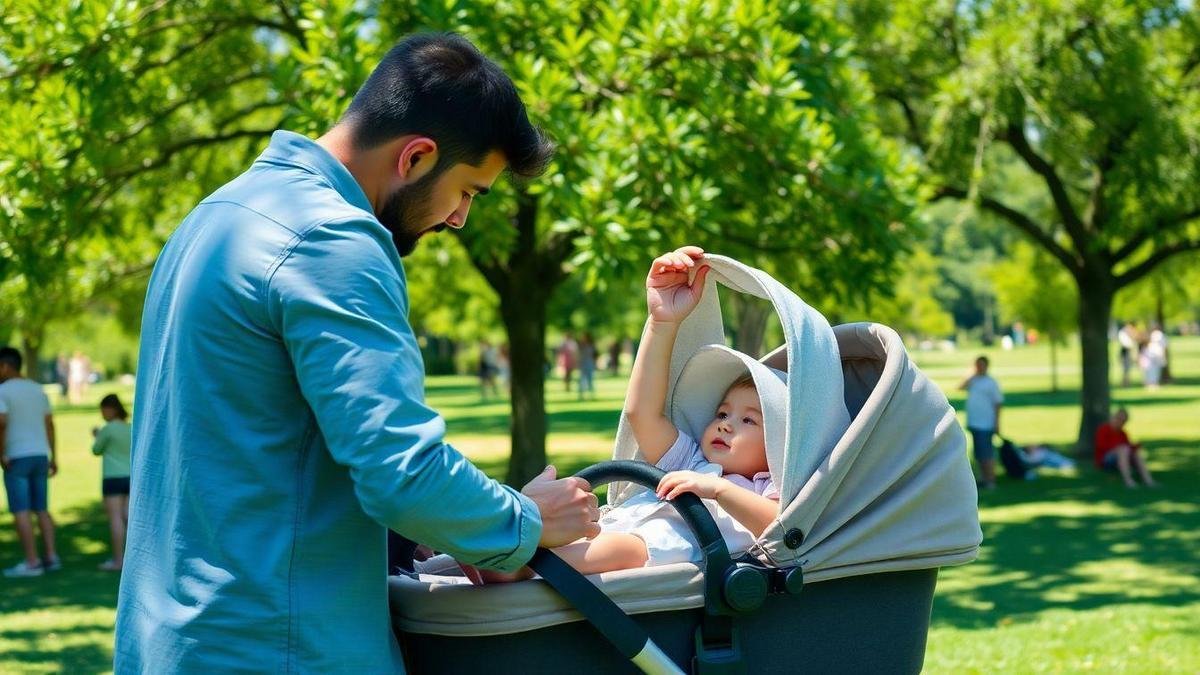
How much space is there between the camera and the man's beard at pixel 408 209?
7.79 ft

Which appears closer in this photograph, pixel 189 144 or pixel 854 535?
pixel 854 535

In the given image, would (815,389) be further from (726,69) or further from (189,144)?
(189,144)

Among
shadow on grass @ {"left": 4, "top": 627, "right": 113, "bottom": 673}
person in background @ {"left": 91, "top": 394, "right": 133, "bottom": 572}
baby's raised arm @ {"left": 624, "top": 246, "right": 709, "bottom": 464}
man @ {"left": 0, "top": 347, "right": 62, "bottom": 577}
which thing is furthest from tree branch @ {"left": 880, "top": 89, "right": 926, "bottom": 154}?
baby's raised arm @ {"left": 624, "top": 246, "right": 709, "bottom": 464}

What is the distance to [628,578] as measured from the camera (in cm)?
267

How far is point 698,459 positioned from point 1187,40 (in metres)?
16.5

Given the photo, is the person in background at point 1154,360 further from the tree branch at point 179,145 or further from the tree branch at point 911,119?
the tree branch at point 179,145

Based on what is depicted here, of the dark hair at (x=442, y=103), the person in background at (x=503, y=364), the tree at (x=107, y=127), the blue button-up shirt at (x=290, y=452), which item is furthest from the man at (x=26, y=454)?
the person in background at (x=503, y=364)

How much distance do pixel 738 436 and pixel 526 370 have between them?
10.8 meters

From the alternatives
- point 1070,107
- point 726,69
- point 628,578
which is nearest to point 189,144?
point 726,69

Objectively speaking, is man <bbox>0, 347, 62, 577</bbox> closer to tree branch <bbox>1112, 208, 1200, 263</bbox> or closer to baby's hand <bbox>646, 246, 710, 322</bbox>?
baby's hand <bbox>646, 246, 710, 322</bbox>

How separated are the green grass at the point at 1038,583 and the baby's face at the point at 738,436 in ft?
12.1

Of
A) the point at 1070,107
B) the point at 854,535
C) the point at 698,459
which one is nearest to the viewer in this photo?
the point at 854,535

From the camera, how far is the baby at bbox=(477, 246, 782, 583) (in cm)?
300

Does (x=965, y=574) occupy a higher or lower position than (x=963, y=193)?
lower
